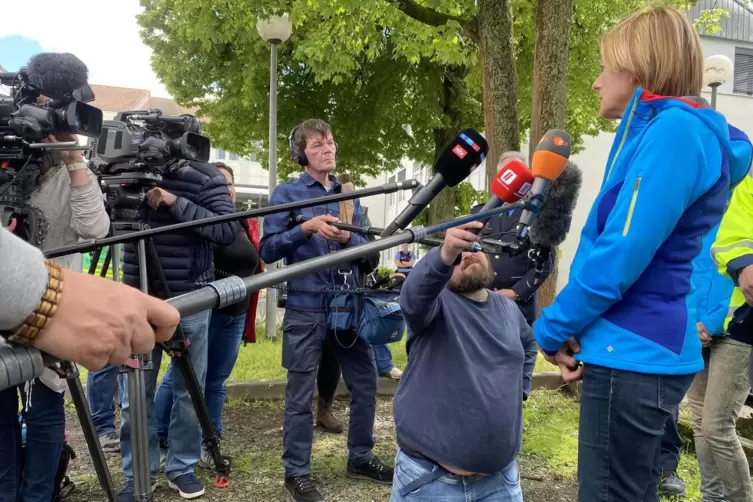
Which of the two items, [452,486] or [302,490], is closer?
[452,486]

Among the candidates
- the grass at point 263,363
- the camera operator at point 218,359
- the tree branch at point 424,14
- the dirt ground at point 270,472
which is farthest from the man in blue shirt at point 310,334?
the tree branch at point 424,14

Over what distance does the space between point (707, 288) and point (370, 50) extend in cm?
871

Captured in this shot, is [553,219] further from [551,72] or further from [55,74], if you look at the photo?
[551,72]

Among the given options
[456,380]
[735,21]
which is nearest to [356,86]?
[456,380]

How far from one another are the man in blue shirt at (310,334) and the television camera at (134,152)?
717 millimetres

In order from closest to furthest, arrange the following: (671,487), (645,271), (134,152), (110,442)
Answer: (645,271), (134,152), (671,487), (110,442)

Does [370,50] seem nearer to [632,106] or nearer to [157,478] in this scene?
[157,478]

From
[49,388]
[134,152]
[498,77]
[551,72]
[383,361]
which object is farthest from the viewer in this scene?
[498,77]

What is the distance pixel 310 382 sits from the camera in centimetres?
346

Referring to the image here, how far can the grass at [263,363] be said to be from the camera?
18.7ft

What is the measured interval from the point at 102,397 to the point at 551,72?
5.03 meters

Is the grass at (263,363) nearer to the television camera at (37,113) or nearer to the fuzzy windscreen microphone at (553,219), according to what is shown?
the fuzzy windscreen microphone at (553,219)

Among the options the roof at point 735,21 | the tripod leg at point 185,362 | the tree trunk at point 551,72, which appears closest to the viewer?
the tripod leg at point 185,362

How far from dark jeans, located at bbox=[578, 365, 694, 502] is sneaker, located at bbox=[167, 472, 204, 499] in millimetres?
2327
